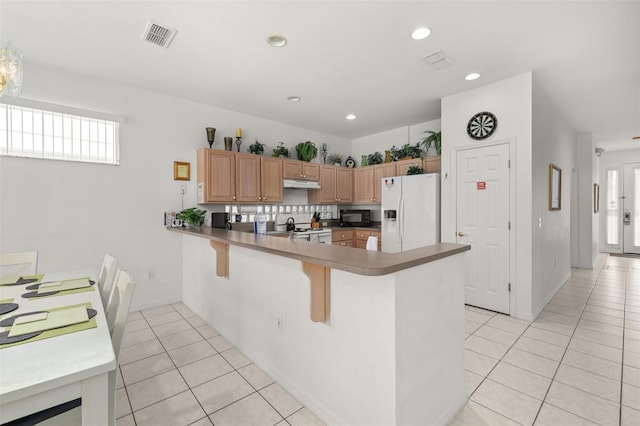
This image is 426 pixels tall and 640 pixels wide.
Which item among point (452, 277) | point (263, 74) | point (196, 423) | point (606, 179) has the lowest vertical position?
point (196, 423)

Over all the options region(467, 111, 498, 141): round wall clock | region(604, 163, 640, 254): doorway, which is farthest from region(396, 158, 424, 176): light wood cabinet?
region(604, 163, 640, 254): doorway

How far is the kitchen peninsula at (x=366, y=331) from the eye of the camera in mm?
1414

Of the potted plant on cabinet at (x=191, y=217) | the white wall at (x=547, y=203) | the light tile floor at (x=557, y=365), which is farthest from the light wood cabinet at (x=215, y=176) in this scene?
the white wall at (x=547, y=203)

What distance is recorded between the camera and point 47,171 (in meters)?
3.12

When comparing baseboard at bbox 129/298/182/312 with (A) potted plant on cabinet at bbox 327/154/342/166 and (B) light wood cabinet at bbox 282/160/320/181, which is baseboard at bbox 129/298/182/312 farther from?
(A) potted plant on cabinet at bbox 327/154/342/166

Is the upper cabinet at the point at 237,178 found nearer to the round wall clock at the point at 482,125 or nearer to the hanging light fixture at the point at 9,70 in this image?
the hanging light fixture at the point at 9,70

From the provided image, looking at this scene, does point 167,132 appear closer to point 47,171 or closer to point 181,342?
point 47,171

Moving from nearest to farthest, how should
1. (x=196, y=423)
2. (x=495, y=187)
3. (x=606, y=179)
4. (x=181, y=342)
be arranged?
(x=196, y=423) → (x=181, y=342) → (x=495, y=187) → (x=606, y=179)

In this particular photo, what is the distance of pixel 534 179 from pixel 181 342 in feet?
13.7

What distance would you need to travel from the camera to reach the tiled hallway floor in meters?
1.80

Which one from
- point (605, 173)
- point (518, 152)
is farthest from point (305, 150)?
point (605, 173)

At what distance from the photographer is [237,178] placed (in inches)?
165

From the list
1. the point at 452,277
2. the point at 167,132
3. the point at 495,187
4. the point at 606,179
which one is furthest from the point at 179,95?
the point at 606,179

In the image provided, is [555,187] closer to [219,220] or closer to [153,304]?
[219,220]
